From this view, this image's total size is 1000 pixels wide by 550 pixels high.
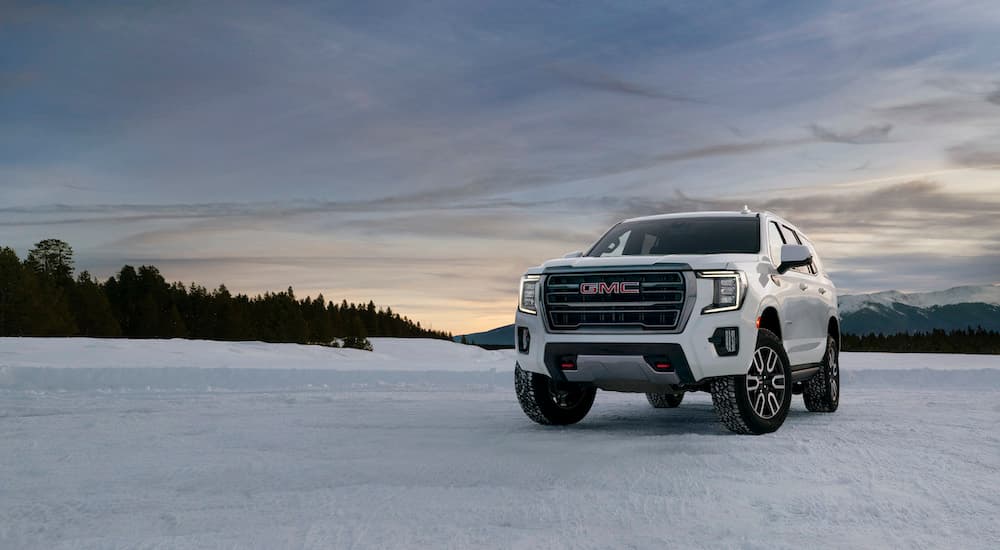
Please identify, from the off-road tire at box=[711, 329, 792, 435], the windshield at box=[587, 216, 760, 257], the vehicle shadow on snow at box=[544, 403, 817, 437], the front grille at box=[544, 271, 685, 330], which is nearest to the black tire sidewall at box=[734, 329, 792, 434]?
the off-road tire at box=[711, 329, 792, 435]

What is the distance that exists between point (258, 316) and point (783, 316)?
10706cm

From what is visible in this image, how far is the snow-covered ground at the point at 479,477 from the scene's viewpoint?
467 cm

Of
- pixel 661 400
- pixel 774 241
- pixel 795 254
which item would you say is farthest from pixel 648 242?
pixel 661 400

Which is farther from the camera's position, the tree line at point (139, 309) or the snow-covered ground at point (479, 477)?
the tree line at point (139, 309)

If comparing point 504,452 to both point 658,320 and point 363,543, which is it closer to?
point 658,320

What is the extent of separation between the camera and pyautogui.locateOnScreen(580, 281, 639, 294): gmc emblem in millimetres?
8172

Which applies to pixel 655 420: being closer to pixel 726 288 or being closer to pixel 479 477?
pixel 726 288

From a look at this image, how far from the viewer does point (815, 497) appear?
5492 millimetres

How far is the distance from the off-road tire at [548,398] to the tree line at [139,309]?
61.4 metres

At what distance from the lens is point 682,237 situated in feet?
32.0

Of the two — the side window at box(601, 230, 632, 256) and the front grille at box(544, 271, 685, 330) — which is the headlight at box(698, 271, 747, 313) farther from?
the side window at box(601, 230, 632, 256)

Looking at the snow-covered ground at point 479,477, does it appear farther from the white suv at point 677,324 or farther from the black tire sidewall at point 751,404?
the white suv at point 677,324

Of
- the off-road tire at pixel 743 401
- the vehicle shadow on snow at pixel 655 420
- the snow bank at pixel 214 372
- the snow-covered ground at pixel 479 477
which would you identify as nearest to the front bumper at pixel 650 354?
the off-road tire at pixel 743 401

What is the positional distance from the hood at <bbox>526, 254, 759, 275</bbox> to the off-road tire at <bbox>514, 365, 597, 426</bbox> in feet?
3.83
